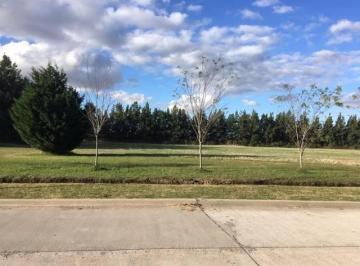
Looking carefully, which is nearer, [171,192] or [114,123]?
[171,192]

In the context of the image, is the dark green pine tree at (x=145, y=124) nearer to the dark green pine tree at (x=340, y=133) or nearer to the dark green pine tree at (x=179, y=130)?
the dark green pine tree at (x=179, y=130)

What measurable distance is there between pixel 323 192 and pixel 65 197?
651cm

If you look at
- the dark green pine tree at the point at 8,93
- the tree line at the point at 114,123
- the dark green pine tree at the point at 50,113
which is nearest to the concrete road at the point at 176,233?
the tree line at the point at 114,123

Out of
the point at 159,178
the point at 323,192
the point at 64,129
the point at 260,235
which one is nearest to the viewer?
the point at 260,235

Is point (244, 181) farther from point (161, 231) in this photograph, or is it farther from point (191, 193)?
point (161, 231)

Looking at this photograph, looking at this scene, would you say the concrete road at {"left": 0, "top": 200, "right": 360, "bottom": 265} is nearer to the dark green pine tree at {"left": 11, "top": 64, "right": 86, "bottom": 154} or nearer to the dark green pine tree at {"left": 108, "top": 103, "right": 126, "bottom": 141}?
Answer: the dark green pine tree at {"left": 11, "top": 64, "right": 86, "bottom": 154}

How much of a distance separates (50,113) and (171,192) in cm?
1856

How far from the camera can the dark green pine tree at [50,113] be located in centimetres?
2762

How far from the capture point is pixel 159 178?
1343 centimetres

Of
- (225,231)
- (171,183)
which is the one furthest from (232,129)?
(225,231)

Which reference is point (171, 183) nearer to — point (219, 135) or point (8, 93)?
point (8, 93)

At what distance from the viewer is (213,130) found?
79875mm

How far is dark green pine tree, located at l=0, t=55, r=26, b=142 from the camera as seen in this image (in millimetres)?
57409

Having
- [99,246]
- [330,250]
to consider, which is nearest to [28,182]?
[99,246]
